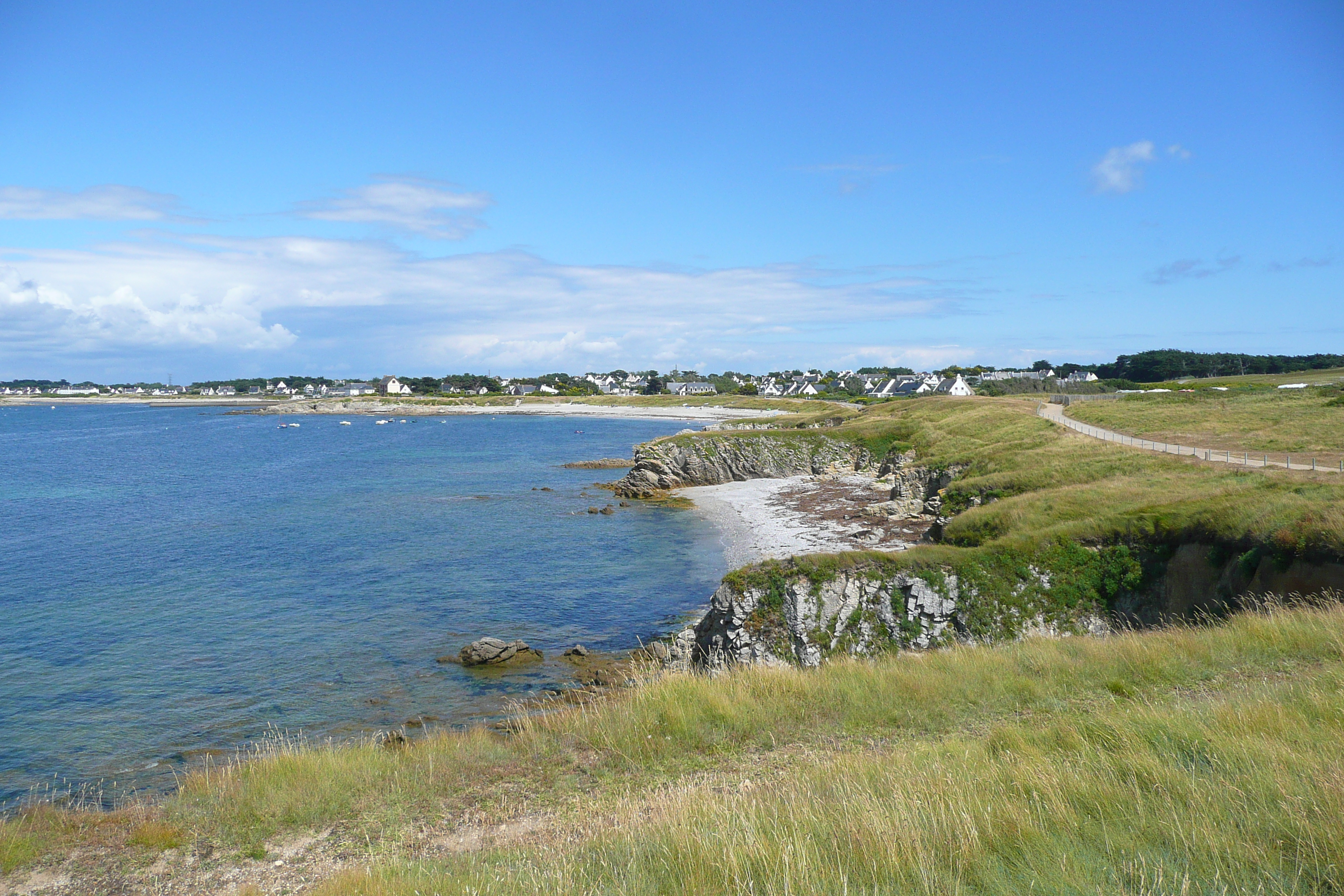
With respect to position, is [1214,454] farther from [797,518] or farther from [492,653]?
[492,653]

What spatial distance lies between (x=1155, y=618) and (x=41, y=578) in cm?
4423

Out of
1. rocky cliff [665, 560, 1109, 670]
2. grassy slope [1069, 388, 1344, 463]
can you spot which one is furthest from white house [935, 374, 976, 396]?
rocky cliff [665, 560, 1109, 670]

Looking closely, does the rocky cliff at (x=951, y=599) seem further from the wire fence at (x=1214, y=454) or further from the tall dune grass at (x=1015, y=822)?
the wire fence at (x=1214, y=454)

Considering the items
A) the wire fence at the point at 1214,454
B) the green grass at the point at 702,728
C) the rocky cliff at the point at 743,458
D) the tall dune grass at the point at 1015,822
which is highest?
the wire fence at the point at 1214,454

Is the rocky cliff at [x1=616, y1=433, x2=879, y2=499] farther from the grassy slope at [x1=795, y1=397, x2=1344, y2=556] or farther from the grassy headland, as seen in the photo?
the grassy headland

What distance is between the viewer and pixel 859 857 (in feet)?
20.7

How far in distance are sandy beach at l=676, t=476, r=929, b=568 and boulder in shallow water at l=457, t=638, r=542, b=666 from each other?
9533 millimetres

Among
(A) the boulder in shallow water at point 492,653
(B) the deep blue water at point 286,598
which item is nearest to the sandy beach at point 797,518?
(B) the deep blue water at point 286,598

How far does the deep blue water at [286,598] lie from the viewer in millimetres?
19703

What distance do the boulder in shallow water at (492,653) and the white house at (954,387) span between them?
111510mm

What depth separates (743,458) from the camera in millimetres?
66125

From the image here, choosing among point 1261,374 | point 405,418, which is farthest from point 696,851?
point 405,418

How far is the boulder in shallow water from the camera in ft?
77.8

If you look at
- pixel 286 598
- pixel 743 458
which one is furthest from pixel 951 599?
pixel 743 458
